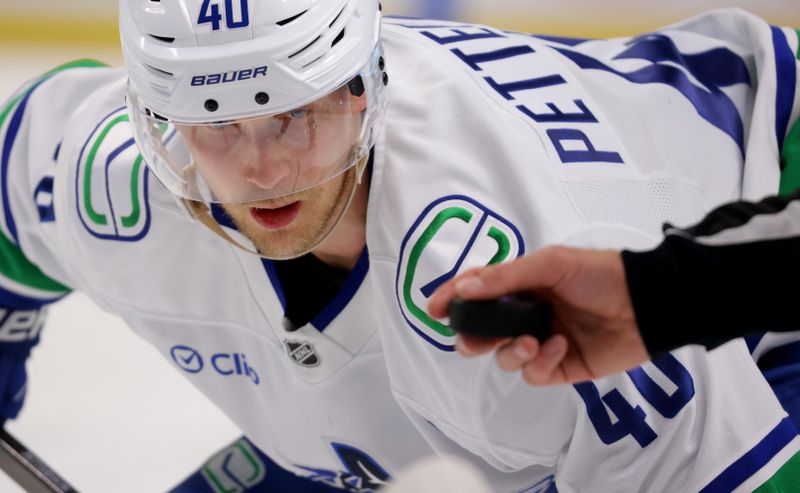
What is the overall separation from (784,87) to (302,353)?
834 mm

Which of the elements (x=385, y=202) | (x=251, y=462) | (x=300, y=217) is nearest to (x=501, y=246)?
(x=385, y=202)

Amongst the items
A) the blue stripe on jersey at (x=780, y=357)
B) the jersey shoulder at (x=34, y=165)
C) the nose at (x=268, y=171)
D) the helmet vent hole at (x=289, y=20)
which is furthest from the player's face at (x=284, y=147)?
the blue stripe on jersey at (x=780, y=357)

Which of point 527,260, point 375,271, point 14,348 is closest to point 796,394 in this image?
point 375,271

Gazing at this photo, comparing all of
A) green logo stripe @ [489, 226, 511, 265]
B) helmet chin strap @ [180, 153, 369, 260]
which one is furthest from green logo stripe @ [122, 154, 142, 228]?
green logo stripe @ [489, 226, 511, 265]

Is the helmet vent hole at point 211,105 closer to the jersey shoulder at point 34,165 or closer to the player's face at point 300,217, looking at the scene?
the player's face at point 300,217

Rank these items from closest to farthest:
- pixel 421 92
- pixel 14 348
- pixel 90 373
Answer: pixel 421 92
pixel 14 348
pixel 90 373

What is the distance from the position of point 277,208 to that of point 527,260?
55 centimetres

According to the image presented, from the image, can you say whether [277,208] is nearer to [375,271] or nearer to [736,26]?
[375,271]

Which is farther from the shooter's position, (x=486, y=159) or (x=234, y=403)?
(x=234, y=403)

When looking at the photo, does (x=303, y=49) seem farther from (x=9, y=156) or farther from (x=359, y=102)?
(x=9, y=156)

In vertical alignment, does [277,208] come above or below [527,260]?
below

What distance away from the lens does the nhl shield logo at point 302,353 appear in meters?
1.58

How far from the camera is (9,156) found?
181cm

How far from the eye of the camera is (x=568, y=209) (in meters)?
1.35
